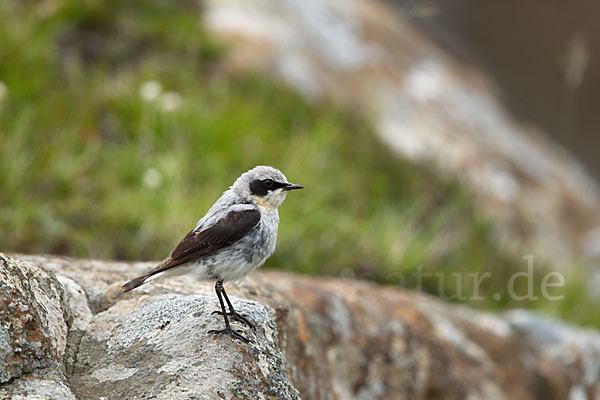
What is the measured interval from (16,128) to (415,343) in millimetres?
4885

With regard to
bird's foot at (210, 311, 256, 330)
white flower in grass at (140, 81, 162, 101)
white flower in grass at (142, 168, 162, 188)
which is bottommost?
bird's foot at (210, 311, 256, 330)

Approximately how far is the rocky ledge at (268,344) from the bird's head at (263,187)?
2.08ft

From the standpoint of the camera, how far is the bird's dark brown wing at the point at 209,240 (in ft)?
12.8

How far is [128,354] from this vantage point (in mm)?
3395

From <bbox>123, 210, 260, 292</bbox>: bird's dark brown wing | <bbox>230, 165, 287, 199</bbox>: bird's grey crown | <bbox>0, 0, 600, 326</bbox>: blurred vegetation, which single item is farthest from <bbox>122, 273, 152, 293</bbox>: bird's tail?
<bbox>0, 0, 600, 326</bbox>: blurred vegetation

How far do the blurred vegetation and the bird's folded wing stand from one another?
2682mm

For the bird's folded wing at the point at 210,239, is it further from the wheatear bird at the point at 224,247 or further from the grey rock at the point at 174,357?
the grey rock at the point at 174,357

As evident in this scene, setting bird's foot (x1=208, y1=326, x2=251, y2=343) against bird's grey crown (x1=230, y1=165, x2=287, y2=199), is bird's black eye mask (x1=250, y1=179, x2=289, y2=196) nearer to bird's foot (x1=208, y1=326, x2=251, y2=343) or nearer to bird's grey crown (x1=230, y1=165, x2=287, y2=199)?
bird's grey crown (x1=230, y1=165, x2=287, y2=199)

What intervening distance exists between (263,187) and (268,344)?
1077 millimetres

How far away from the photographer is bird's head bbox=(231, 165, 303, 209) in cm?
426

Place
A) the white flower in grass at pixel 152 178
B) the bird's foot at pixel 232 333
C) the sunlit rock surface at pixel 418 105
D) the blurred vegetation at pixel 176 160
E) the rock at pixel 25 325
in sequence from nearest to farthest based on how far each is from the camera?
the rock at pixel 25 325, the bird's foot at pixel 232 333, the blurred vegetation at pixel 176 160, the white flower in grass at pixel 152 178, the sunlit rock surface at pixel 418 105

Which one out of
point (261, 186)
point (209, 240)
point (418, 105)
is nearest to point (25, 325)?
point (209, 240)

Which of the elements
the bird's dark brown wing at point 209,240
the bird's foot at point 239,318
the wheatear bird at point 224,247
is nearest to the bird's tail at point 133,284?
the wheatear bird at point 224,247

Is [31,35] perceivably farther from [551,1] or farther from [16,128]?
[551,1]
